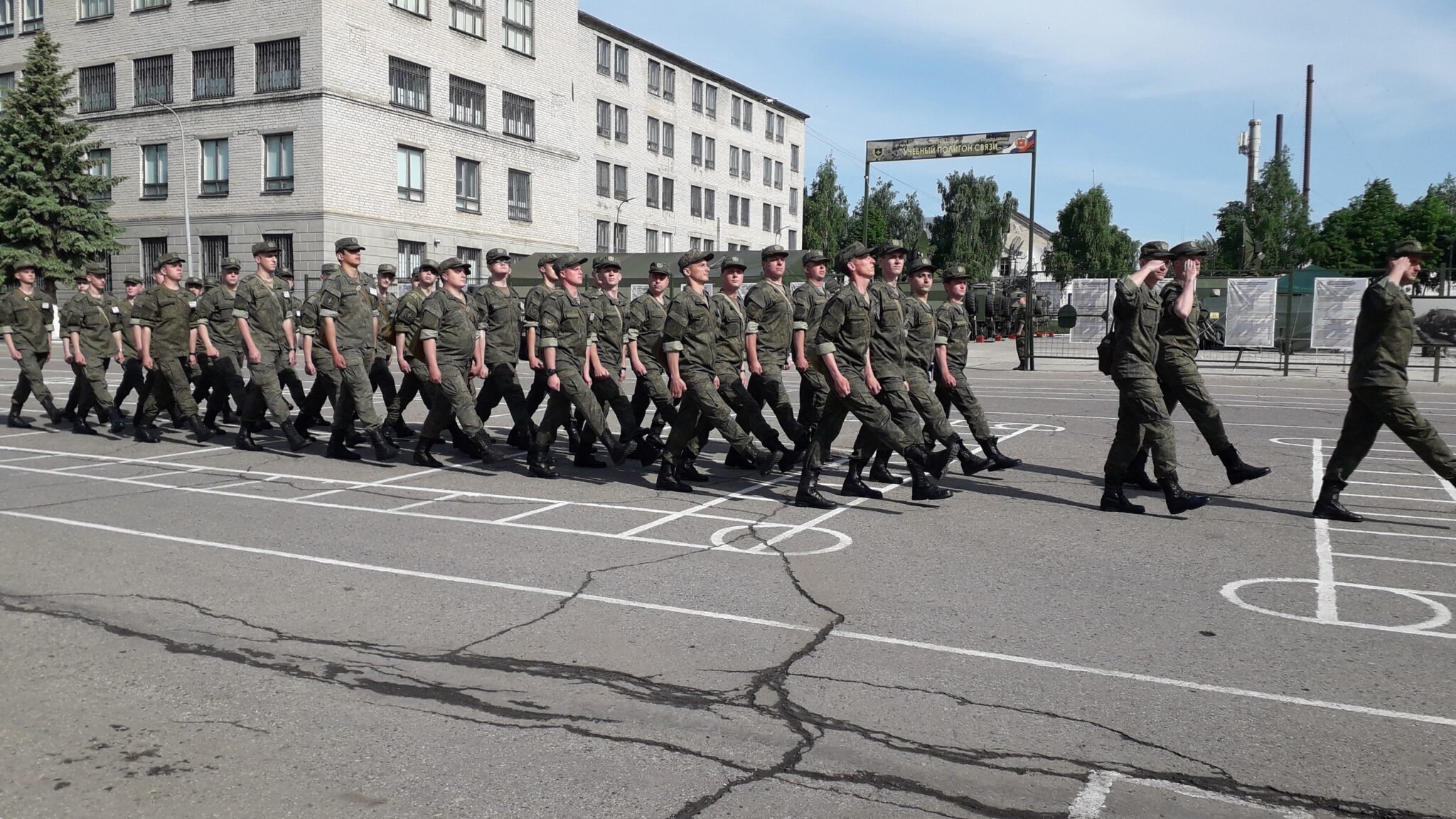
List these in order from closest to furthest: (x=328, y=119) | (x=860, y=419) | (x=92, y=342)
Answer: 1. (x=860, y=419)
2. (x=92, y=342)
3. (x=328, y=119)

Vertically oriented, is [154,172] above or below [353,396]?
above

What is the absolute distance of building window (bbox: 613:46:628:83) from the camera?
58.2m

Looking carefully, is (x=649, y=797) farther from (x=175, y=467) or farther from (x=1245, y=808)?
(x=175, y=467)

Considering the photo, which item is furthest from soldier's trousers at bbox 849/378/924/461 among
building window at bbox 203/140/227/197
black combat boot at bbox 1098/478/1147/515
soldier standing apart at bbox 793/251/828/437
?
building window at bbox 203/140/227/197

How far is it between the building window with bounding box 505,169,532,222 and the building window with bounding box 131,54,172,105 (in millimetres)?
12586

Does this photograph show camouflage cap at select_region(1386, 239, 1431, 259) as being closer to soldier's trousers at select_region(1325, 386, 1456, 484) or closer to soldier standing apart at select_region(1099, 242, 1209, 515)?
soldier's trousers at select_region(1325, 386, 1456, 484)

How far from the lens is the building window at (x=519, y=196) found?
1838 inches

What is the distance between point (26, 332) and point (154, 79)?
32667 mm

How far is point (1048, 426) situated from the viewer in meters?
14.6

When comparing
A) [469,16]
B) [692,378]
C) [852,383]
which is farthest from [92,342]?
[469,16]

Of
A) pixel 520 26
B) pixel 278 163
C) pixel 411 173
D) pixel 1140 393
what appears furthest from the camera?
pixel 520 26

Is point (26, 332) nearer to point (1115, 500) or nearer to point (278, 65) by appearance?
point (1115, 500)

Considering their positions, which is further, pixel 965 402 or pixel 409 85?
pixel 409 85

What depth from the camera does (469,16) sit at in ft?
143
